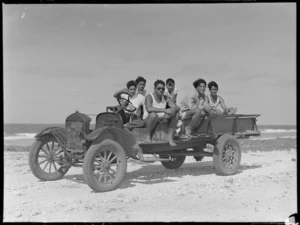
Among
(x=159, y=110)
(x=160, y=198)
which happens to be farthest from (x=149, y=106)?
(x=160, y=198)

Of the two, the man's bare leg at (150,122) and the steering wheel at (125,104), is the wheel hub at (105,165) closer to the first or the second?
the man's bare leg at (150,122)

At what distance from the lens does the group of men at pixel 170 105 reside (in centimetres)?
756

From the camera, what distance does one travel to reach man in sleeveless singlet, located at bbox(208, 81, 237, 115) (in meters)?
8.89

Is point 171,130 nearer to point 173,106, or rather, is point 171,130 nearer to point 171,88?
point 173,106

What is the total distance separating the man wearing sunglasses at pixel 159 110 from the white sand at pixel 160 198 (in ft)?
3.62

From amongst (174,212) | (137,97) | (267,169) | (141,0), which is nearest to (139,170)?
(137,97)

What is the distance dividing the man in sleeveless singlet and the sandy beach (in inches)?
57.1

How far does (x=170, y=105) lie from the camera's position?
25.3ft

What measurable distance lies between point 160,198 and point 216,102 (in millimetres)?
3417

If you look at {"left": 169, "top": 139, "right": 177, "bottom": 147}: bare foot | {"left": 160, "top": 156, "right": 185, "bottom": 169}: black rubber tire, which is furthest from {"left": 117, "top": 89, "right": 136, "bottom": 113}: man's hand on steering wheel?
{"left": 160, "top": 156, "right": 185, "bottom": 169}: black rubber tire

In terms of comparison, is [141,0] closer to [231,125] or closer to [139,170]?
[231,125]

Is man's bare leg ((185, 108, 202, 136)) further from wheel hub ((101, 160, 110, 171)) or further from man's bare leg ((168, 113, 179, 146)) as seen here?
wheel hub ((101, 160, 110, 171))

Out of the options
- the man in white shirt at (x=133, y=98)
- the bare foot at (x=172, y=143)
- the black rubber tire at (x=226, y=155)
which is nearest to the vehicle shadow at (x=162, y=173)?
the black rubber tire at (x=226, y=155)

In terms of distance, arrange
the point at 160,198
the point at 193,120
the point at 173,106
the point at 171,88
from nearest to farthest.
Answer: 1. the point at 160,198
2. the point at 173,106
3. the point at 193,120
4. the point at 171,88
